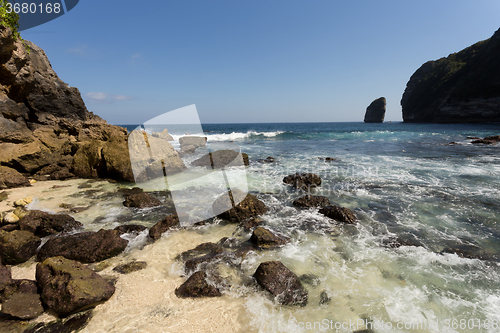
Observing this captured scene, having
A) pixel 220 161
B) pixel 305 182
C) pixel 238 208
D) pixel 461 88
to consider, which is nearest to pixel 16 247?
pixel 238 208

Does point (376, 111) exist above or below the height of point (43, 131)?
above

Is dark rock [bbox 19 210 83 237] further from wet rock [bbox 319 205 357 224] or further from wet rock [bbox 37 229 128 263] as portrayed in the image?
wet rock [bbox 319 205 357 224]

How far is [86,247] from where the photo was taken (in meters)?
3.46

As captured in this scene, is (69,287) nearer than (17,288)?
Yes

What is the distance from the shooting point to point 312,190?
24.7ft

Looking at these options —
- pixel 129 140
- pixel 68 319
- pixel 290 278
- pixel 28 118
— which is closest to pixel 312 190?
pixel 290 278

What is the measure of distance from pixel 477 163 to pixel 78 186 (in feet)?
63.4

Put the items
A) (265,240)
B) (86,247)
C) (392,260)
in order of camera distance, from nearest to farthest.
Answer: (86,247), (392,260), (265,240)

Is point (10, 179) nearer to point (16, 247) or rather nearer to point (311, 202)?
point (16, 247)

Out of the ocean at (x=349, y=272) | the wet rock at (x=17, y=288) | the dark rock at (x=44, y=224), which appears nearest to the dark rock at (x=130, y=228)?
the ocean at (x=349, y=272)

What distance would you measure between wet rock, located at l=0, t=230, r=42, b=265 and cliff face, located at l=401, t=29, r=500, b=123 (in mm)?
68556

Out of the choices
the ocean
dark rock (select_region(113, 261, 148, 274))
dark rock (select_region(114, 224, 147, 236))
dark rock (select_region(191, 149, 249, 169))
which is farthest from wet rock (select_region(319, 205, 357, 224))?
dark rock (select_region(191, 149, 249, 169))

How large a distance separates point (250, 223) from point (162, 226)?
1.97m

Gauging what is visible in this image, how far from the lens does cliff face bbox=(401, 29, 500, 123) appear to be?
44000 mm
